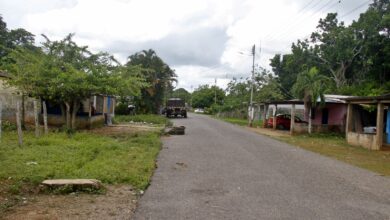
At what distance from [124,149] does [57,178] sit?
18.9 ft

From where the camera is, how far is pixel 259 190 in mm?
8797

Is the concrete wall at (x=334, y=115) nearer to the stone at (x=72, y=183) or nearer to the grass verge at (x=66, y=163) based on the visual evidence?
the grass verge at (x=66, y=163)

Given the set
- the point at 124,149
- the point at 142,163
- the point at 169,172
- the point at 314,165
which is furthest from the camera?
the point at 124,149

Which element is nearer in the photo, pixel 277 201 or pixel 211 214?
pixel 211 214

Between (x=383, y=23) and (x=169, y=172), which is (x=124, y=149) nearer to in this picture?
(x=169, y=172)

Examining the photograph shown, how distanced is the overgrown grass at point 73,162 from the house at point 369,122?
37.7 ft

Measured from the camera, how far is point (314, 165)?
44.0ft

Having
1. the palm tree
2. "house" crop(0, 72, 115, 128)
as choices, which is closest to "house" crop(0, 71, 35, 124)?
"house" crop(0, 72, 115, 128)

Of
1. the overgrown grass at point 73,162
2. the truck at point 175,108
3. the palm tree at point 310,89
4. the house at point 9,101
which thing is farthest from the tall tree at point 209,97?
the overgrown grass at point 73,162

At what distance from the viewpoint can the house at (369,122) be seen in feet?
66.9

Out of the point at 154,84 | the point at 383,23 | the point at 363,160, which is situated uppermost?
the point at 383,23

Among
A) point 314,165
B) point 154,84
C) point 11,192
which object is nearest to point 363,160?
point 314,165

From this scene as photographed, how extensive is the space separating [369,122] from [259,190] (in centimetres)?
2348

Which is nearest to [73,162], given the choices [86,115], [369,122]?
[86,115]
